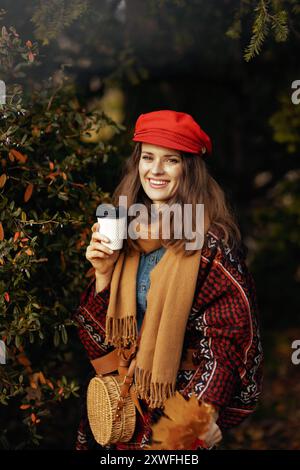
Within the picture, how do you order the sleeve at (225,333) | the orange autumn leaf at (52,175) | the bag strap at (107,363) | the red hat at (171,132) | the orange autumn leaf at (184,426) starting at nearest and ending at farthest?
1. the orange autumn leaf at (184,426)
2. the sleeve at (225,333)
3. the red hat at (171,132)
4. the bag strap at (107,363)
5. the orange autumn leaf at (52,175)

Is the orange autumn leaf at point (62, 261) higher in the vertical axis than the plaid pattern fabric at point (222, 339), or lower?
higher

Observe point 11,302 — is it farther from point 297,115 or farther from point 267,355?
point 267,355

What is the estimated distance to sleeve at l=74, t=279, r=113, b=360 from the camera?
113 inches

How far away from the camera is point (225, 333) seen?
2.63m

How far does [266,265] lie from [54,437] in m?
2.93

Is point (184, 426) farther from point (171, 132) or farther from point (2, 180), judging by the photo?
point (2, 180)

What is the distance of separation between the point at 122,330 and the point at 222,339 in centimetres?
41

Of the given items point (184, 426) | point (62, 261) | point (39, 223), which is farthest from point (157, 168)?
point (184, 426)

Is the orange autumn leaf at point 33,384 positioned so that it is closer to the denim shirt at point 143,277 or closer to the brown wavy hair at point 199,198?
the denim shirt at point 143,277

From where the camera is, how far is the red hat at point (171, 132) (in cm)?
270

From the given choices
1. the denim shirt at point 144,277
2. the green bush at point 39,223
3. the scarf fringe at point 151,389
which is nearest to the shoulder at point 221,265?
the denim shirt at point 144,277

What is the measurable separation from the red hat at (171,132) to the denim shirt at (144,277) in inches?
16.9

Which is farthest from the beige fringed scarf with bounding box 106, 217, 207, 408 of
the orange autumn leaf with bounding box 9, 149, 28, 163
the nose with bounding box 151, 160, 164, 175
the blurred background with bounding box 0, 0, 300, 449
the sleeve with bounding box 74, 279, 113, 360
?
the orange autumn leaf with bounding box 9, 149, 28, 163

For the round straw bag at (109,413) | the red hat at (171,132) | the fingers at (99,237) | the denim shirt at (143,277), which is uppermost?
the red hat at (171,132)
